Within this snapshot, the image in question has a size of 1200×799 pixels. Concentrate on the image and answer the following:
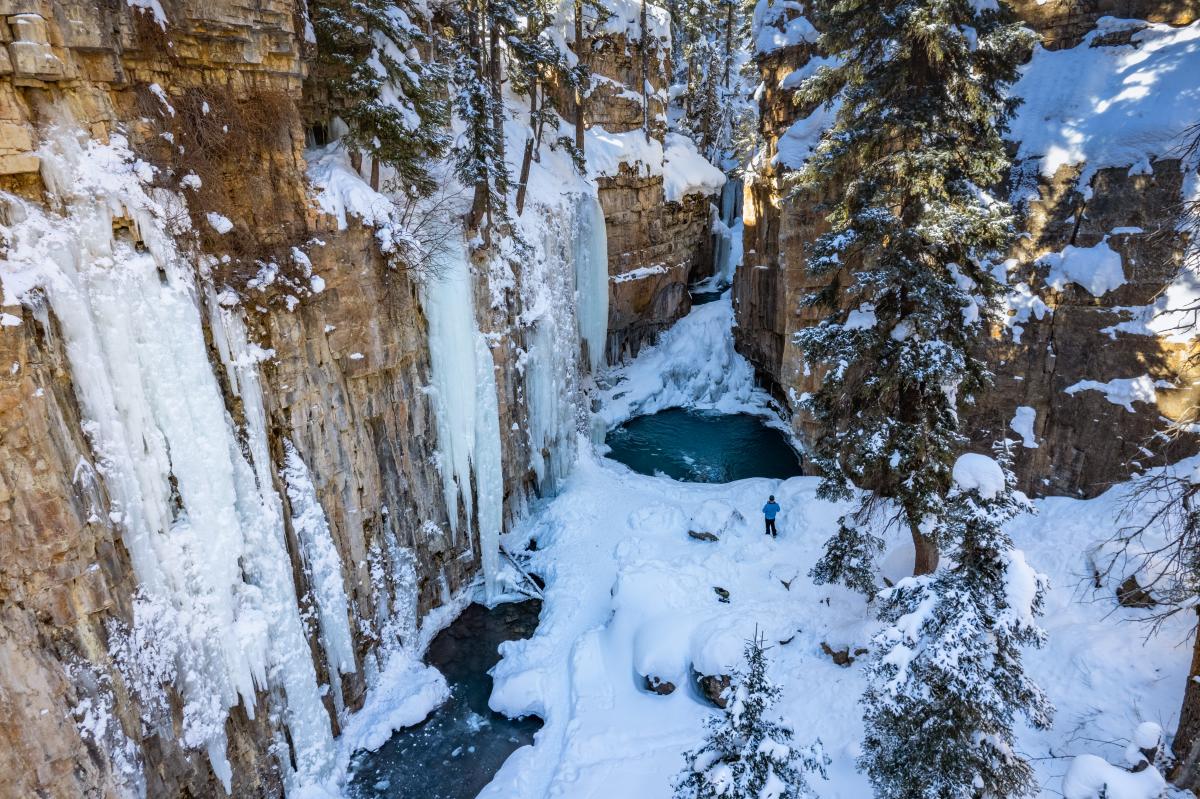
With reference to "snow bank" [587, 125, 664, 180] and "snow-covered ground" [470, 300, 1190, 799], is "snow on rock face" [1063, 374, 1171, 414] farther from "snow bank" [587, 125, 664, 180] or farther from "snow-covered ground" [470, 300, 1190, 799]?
"snow bank" [587, 125, 664, 180]

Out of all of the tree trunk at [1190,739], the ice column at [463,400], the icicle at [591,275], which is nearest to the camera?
the tree trunk at [1190,739]

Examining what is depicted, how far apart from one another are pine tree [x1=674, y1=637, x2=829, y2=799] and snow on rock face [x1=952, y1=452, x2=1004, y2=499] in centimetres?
288

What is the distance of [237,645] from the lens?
25.6 feet

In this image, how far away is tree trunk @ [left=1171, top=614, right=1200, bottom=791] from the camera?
21.2 ft

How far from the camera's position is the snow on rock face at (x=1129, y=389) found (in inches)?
444

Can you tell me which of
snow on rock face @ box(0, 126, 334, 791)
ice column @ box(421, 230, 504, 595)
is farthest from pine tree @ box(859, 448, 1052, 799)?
ice column @ box(421, 230, 504, 595)

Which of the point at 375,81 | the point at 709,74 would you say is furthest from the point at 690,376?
the point at 375,81

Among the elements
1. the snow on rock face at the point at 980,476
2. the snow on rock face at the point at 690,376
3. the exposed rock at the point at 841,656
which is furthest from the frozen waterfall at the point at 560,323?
the snow on rock face at the point at 980,476

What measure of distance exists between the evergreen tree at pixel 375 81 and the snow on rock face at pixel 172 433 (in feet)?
13.3

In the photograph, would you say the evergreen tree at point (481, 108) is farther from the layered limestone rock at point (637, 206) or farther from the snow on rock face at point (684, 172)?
the snow on rock face at point (684, 172)

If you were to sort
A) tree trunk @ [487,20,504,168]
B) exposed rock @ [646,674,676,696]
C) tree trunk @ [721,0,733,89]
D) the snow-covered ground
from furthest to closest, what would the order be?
tree trunk @ [721,0,733,89]
tree trunk @ [487,20,504,168]
exposed rock @ [646,674,676,696]
the snow-covered ground

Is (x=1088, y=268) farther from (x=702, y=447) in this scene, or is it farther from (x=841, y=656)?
(x=702, y=447)

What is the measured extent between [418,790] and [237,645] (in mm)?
3509

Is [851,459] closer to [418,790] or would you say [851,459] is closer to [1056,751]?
[1056,751]
